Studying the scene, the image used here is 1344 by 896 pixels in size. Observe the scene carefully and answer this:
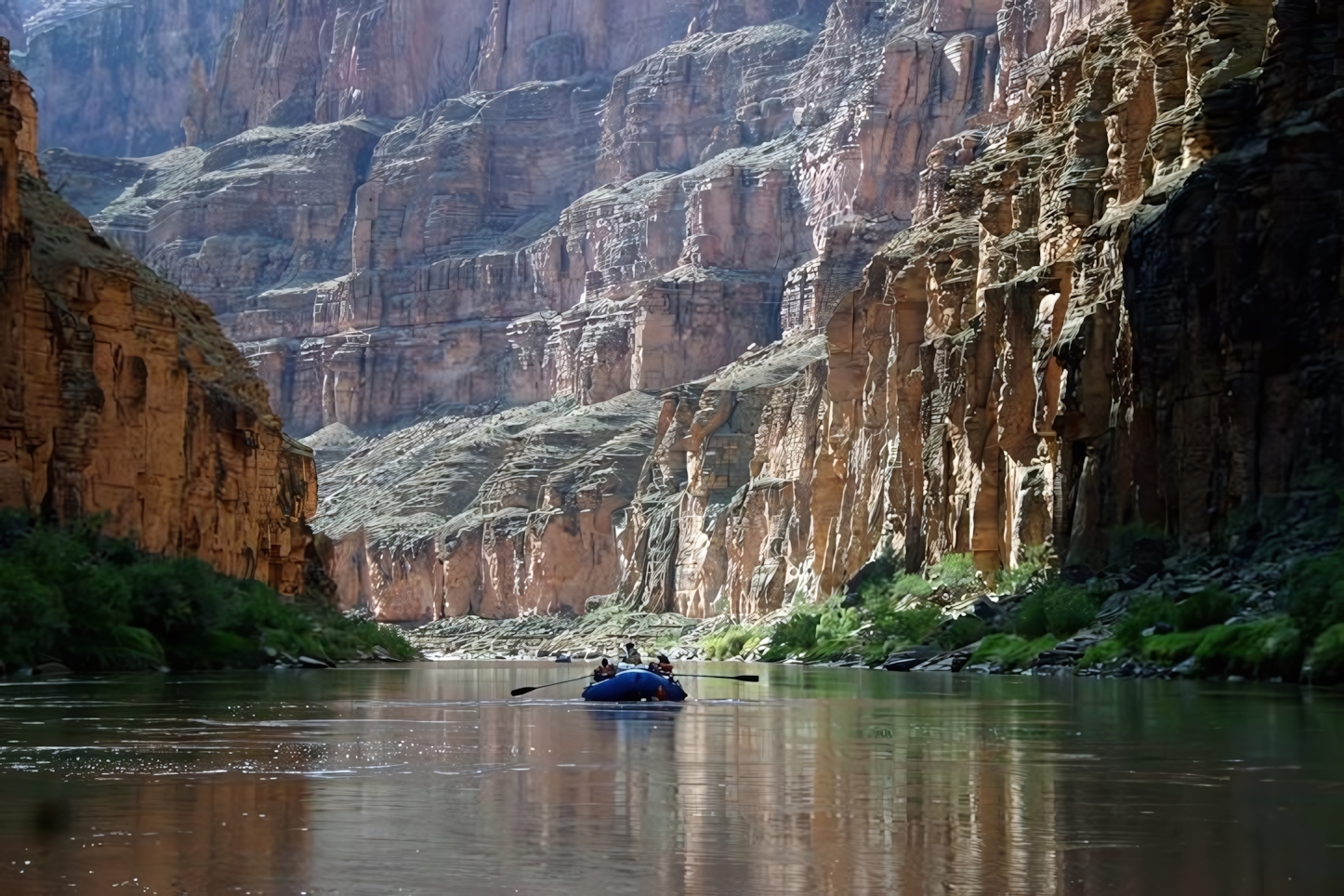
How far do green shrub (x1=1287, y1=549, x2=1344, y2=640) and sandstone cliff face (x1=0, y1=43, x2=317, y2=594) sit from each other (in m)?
38.1

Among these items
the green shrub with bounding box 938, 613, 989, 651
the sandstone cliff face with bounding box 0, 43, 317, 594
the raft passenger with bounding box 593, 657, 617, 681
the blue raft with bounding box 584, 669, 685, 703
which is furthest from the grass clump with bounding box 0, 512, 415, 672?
the green shrub with bounding box 938, 613, 989, 651

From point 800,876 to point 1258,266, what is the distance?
55099 millimetres

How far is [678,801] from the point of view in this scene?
2175 cm

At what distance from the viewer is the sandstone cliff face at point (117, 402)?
2719 inches

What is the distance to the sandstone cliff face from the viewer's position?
6906cm

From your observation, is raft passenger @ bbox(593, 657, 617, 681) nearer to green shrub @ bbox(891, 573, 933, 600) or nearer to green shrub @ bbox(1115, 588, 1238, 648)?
green shrub @ bbox(1115, 588, 1238, 648)

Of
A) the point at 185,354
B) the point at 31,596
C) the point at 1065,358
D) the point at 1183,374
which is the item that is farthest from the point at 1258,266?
the point at 185,354

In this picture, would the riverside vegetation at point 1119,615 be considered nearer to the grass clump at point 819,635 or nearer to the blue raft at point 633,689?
the grass clump at point 819,635

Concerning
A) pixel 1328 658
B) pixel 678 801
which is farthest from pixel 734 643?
pixel 678 801

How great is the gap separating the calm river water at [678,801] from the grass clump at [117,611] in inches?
679

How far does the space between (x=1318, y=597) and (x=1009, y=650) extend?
20629mm

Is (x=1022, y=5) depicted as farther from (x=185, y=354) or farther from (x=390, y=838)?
(x=390, y=838)

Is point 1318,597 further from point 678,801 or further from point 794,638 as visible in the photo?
point 794,638

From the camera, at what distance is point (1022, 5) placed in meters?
180
